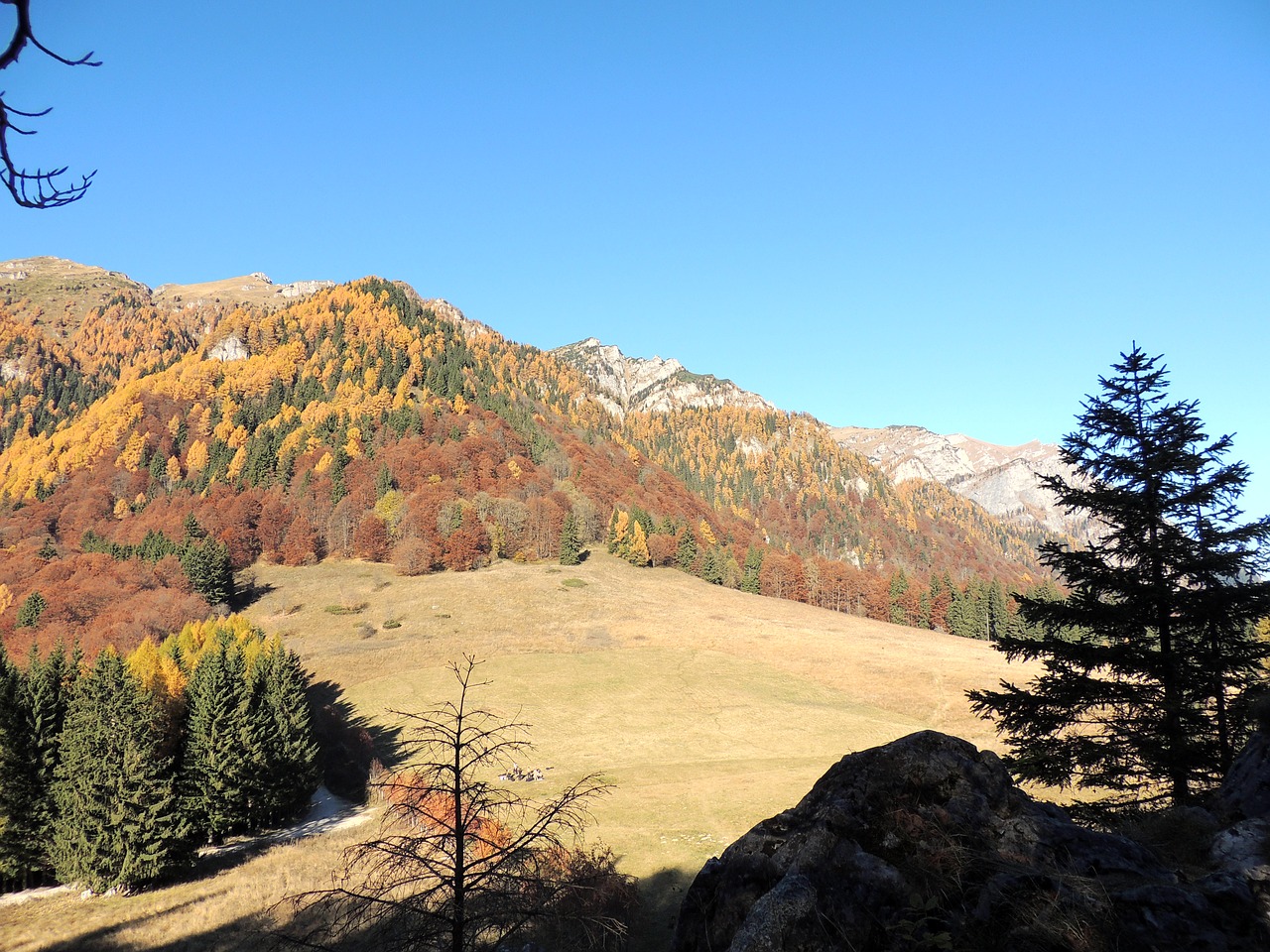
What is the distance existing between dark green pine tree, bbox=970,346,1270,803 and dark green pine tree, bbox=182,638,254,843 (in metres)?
44.8

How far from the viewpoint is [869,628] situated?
91625 mm

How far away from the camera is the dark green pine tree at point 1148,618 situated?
12.7 meters

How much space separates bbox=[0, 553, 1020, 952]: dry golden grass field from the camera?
2841cm

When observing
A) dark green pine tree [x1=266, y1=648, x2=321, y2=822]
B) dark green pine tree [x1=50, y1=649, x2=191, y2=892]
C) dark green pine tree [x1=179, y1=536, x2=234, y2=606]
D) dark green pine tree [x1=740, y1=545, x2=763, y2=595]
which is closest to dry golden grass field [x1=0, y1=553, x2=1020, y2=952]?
dark green pine tree [x1=50, y1=649, x2=191, y2=892]

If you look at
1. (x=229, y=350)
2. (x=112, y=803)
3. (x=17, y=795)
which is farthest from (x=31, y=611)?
(x=229, y=350)

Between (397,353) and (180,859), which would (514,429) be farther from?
(180,859)

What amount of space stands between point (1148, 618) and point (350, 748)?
5634 centimetres

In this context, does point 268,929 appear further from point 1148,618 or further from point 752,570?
point 752,570

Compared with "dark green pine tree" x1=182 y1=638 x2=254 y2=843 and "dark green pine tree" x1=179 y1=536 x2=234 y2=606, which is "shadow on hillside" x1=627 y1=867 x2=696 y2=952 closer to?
"dark green pine tree" x1=182 y1=638 x2=254 y2=843

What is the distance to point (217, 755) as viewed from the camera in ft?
131

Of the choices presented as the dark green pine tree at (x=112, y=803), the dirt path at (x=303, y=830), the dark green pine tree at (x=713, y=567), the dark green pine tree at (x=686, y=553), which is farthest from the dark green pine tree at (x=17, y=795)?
the dark green pine tree at (x=686, y=553)

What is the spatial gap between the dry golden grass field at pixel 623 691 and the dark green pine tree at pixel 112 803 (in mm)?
1451

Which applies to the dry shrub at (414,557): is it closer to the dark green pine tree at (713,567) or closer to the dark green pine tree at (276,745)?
the dark green pine tree at (713,567)

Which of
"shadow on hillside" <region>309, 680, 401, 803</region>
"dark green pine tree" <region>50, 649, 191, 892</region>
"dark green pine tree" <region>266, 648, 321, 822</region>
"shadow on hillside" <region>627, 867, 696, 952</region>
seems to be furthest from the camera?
"shadow on hillside" <region>309, 680, 401, 803</region>
